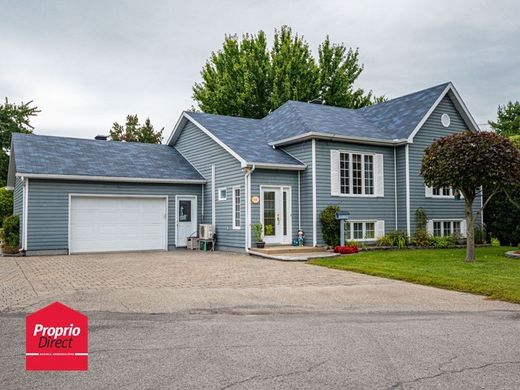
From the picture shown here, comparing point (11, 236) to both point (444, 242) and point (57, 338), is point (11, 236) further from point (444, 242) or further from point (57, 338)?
point (57, 338)

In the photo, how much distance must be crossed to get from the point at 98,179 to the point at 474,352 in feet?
51.2

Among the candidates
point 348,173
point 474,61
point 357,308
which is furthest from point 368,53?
point 357,308

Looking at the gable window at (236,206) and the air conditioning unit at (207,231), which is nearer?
the gable window at (236,206)

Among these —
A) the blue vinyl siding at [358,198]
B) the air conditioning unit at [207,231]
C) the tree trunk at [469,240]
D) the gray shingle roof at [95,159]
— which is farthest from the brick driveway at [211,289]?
the air conditioning unit at [207,231]

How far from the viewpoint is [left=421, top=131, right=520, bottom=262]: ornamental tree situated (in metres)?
13.6

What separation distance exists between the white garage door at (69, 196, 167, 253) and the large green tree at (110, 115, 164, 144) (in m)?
20.6

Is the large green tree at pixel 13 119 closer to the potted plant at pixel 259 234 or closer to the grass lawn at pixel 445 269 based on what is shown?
the potted plant at pixel 259 234

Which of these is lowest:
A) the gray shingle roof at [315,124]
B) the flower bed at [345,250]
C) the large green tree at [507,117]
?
the flower bed at [345,250]

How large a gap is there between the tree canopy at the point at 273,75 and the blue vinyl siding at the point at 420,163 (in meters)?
13.8

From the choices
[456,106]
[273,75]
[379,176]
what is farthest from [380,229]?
[273,75]

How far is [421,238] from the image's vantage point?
19234 millimetres

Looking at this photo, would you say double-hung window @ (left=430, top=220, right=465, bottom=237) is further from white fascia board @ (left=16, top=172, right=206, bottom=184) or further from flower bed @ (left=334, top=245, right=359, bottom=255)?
white fascia board @ (left=16, top=172, right=206, bottom=184)

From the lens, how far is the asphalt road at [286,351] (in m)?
4.44

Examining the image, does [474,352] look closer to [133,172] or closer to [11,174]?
[133,172]
